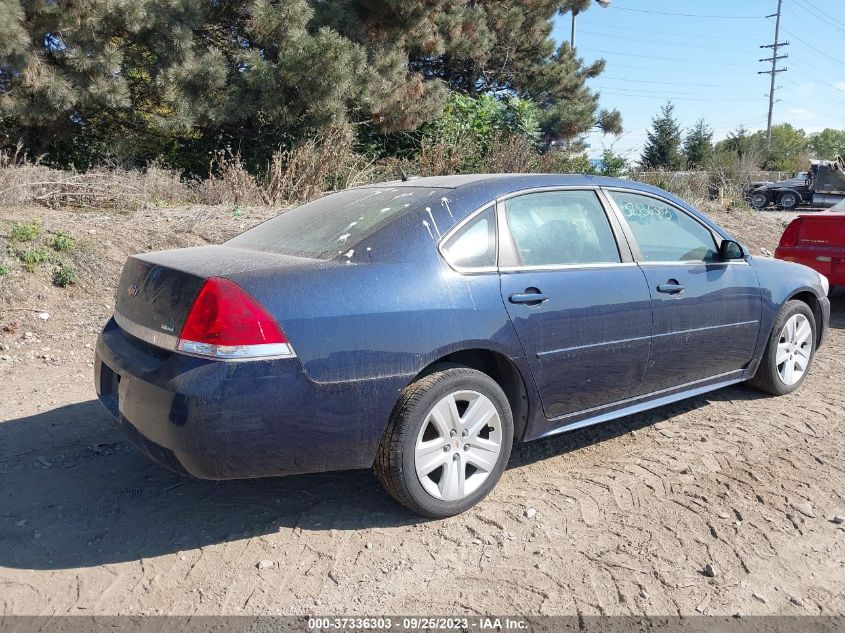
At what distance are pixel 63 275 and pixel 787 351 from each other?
6280 mm

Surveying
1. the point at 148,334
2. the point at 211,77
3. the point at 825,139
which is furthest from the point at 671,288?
the point at 825,139

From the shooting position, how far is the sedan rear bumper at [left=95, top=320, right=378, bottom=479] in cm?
286

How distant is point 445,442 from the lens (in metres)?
3.35

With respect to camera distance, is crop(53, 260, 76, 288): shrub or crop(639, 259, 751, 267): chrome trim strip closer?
crop(639, 259, 751, 267): chrome trim strip

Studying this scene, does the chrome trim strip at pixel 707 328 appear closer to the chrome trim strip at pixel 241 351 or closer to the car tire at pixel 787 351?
the car tire at pixel 787 351

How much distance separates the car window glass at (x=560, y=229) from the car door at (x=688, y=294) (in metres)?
0.20

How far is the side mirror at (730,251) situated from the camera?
465 centimetres

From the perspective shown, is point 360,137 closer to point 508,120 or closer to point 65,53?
point 508,120

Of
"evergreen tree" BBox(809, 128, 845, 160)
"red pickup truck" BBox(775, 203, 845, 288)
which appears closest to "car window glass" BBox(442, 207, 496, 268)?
"red pickup truck" BBox(775, 203, 845, 288)

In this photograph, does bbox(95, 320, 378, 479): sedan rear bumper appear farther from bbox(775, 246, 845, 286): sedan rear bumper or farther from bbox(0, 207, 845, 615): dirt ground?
bbox(775, 246, 845, 286): sedan rear bumper

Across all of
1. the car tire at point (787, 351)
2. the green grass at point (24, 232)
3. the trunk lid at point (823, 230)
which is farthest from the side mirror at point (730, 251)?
the green grass at point (24, 232)

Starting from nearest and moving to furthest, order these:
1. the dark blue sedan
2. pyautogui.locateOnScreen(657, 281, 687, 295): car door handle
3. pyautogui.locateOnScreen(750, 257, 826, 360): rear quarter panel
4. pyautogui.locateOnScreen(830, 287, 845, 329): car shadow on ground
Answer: the dark blue sedan, pyautogui.locateOnScreen(657, 281, 687, 295): car door handle, pyautogui.locateOnScreen(750, 257, 826, 360): rear quarter panel, pyautogui.locateOnScreen(830, 287, 845, 329): car shadow on ground

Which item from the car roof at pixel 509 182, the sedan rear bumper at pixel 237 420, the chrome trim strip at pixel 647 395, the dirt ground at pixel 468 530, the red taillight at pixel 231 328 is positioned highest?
the car roof at pixel 509 182

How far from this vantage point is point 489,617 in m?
2.70
